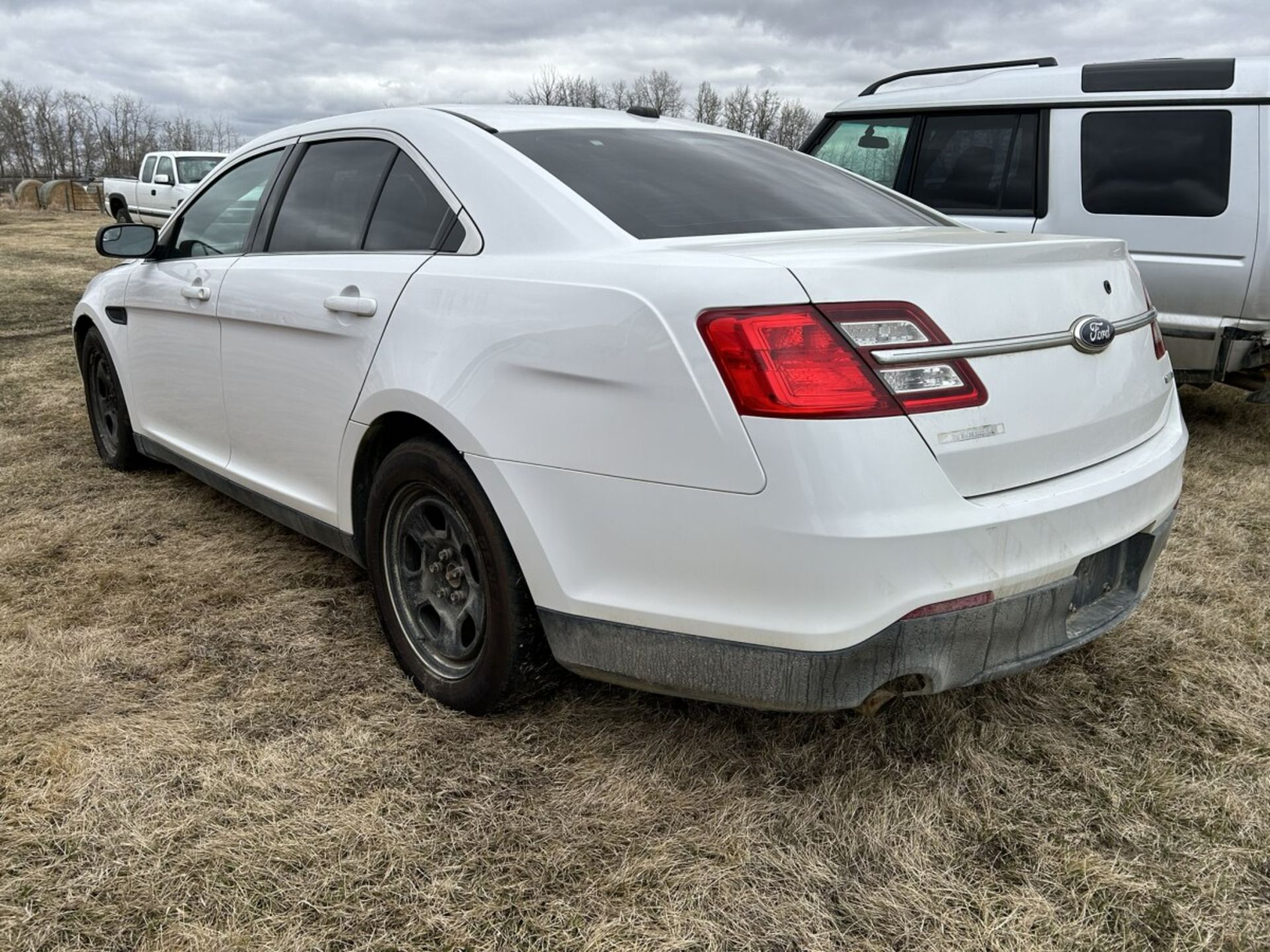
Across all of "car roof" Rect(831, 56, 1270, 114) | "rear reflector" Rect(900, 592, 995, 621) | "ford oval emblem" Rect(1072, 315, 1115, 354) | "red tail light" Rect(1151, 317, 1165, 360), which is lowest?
"rear reflector" Rect(900, 592, 995, 621)

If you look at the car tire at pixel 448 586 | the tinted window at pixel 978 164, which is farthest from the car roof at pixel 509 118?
the tinted window at pixel 978 164

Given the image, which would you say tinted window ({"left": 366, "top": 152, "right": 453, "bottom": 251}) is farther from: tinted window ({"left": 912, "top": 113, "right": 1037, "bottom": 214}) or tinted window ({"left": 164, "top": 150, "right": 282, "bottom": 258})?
tinted window ({"left": 912, "top": 113, "right": 1037, "bottom": 214})

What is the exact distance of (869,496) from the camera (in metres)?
1.80

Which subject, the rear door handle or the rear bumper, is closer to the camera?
the rear bumper

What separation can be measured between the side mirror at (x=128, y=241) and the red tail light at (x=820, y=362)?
2.98 meters

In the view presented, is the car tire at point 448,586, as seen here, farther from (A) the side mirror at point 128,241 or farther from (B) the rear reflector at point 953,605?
(A) the side mirror at point 128,241

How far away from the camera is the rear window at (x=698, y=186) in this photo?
2.38 metres

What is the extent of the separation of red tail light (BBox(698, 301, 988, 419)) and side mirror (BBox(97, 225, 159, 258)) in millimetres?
2977

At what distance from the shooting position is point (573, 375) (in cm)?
205

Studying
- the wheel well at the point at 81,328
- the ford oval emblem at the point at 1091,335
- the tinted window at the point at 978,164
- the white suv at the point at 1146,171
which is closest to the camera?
the ford oval emblem at the point at 1091,335

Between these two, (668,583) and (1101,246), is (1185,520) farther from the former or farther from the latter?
(668,583)

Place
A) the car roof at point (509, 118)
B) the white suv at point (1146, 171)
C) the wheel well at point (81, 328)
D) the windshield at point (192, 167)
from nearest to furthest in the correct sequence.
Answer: the car roof at point (509, 118)
the wheel well at point (81, 328)
the white suv at point (1146, 171)
the windshield at point (192, 167)

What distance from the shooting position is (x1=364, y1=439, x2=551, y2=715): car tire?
2299 millimetres

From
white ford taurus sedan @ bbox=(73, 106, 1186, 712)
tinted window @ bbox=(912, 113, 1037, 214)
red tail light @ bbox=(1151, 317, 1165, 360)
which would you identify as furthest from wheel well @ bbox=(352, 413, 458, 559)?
tinted window @ bbox=(912, 113, 1037, 214)
